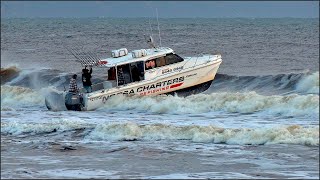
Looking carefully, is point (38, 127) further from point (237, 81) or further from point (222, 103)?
point (237, 81)

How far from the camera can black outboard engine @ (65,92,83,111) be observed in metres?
26.0

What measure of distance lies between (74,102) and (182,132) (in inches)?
296

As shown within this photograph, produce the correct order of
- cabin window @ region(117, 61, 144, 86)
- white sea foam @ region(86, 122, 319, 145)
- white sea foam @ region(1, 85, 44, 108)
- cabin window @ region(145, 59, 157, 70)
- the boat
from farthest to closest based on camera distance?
white sea foam @ region(1, 85, 44, 108) → cabin window @ region(145, 59, 157, 70) → cabin window @ region(117, 61, 144, 86) → the boat → white sea foam @ region(86, 122, 319, 145)

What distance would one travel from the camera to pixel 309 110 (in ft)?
73.4

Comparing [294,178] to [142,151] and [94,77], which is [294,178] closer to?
[142,151]

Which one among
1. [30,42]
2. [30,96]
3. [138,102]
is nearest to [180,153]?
[138,102]

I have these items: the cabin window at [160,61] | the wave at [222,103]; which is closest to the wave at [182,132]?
the wave at [222,103]

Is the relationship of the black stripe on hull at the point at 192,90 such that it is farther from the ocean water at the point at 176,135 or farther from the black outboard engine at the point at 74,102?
the black outboard engine at the point at 74,102

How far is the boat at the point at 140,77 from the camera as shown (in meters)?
26.2

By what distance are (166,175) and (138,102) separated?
1189 cm

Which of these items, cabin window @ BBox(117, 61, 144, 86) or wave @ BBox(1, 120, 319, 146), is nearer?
wave @ BBox(1, 120, 319, 146)

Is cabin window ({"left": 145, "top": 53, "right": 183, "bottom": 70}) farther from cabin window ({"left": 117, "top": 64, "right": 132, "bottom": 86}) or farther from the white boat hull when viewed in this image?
cabin window ({"left": 117, "top": 64, "right": 132, "bottom": 86})

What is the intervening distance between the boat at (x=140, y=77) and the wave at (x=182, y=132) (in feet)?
14.0

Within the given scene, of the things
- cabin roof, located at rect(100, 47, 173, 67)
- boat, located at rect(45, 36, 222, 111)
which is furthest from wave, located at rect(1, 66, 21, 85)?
cabin roof, located at rect(100, 47, 173, 67)
